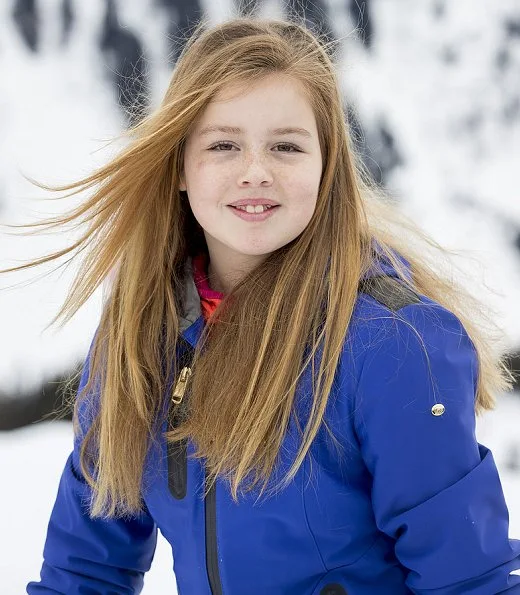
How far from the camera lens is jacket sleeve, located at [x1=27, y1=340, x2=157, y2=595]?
4.76 feet

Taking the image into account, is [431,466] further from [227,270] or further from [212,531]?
[227,270]

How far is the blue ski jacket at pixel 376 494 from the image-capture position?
1.17m

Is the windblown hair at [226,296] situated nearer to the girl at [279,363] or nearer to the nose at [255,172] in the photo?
the girl at [279,363]

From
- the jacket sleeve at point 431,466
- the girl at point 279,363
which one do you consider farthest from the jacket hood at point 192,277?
the jacket sleeve at point 431,466

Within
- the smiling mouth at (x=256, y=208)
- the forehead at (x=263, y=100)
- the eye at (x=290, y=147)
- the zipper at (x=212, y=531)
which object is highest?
the forehead at (x=263, y=100)

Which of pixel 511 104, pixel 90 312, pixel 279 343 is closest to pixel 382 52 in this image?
pixel 511 104

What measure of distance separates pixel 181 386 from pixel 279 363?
0.17m

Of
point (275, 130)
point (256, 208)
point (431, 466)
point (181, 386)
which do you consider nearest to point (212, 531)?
point (181, 386)

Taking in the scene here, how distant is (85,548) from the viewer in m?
1.45

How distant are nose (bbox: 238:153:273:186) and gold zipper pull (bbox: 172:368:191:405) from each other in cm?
28

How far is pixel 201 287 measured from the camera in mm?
1405

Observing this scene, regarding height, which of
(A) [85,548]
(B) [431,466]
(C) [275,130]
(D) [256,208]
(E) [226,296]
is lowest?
(A) [85,548]

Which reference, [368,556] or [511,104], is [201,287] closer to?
[368,556]

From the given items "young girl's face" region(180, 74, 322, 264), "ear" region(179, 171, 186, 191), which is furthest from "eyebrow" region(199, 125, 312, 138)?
"ear" region(179, 171, 186, 191)
